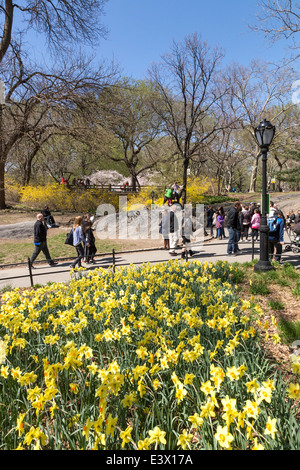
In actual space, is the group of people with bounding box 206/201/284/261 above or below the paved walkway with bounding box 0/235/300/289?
above

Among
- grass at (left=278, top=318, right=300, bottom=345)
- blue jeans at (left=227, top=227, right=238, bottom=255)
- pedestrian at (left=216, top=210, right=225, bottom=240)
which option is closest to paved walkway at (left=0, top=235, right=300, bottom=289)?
blue jeans at (left=227, top=227, right=238, bottom=255)

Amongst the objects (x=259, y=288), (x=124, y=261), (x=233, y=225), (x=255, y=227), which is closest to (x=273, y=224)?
(x=233, y=225)

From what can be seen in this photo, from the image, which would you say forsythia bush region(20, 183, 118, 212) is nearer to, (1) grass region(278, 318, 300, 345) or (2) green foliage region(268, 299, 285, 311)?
(2) green foliage region(268, 299, 285, 311)

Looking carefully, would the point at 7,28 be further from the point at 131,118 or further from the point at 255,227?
the point at 255,227

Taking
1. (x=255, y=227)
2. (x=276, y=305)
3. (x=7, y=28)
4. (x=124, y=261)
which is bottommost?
(x=124, y=261)

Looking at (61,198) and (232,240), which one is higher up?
(61,198)

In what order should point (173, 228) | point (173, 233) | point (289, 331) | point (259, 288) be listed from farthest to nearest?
point (173, 233)
point (173, 228)
point (259, 288)
point (289, 331)

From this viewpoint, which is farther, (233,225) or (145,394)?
(233,225)

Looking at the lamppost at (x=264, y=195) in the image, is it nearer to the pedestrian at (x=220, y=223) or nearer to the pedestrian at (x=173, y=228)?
the pedestrian at (x=173, y=228)

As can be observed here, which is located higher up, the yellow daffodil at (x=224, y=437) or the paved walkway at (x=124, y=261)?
the yellow daffodil at (x=224, y=437)

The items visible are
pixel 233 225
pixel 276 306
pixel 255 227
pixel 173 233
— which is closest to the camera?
pixel 276 306

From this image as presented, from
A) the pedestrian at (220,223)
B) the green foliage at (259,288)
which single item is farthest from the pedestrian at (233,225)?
the green foliage at (259,288)
